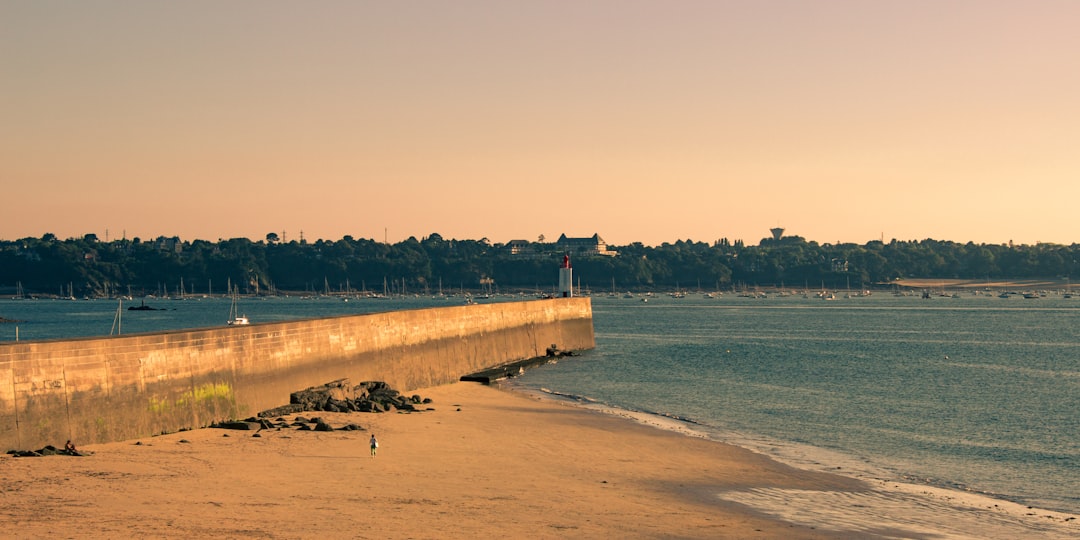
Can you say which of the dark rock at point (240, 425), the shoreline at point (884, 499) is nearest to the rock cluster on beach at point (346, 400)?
the dark rock at point (240, 425)

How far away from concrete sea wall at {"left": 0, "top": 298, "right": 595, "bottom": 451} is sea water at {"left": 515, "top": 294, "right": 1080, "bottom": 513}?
8.47 m

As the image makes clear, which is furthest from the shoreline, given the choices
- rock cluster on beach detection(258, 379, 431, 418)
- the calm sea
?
rock cluster on beach detection(258, 379, 431, 418)

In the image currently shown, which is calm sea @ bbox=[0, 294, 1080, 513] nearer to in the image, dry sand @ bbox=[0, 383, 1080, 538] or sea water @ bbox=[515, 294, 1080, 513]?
sea water @ bbox=[515, 294, 1080, 513]

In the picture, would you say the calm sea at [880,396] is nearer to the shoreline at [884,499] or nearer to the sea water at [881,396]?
the sea water at [881,396]

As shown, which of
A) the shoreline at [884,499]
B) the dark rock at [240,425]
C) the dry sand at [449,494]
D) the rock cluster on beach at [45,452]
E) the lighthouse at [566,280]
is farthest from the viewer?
the lighthouse at [566,280]

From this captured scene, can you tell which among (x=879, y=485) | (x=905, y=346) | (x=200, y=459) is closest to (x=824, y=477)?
(x=879, y=485)

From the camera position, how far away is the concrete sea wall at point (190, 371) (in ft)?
72.2

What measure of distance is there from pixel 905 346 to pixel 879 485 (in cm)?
6401

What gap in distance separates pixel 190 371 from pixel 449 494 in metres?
10.3

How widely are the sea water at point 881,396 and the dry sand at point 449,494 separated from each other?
147 inches

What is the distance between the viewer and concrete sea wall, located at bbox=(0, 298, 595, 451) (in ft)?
72.2

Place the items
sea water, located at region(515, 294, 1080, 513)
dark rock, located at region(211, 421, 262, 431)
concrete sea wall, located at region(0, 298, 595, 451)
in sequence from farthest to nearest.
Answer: sea water, located at region(515, 294, 1080, 513), dark rock, located at region(211, 421, 262, 431), concrete sea wall, located at region(0, 298, 595, 451)

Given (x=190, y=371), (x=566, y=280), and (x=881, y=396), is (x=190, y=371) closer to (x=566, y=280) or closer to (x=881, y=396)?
(x=881, y=396)

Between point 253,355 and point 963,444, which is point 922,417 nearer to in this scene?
point 963,444
